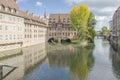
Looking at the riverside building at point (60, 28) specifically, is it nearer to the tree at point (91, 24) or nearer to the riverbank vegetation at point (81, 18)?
the tree at point (91, 24)

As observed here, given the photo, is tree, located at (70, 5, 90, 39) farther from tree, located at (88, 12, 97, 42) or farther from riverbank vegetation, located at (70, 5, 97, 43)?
tree, located at (88, 12, 97, 42)

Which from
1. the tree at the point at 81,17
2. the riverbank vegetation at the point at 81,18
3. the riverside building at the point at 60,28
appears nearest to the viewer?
the tree at the point at 81,17

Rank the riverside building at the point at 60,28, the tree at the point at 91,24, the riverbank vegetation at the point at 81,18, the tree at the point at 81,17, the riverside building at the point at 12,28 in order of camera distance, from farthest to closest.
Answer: the riverside building at the point at 60,28 → the tree at the point at 91,24 → the riverbank vegetation at the point at 81,18 → the tree at the point at 81,17 → the riverside building at the point at 12,28

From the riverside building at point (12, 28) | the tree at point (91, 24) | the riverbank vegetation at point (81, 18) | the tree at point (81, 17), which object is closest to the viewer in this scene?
the riverside building at point (12, 28)

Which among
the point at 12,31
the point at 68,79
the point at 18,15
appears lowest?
the point at 68,79

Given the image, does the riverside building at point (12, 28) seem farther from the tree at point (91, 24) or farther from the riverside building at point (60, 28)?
the riverside building at point (60, 28)

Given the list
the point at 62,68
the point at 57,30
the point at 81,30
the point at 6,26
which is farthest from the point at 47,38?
the point at 62,68

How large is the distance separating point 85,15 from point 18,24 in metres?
28.3

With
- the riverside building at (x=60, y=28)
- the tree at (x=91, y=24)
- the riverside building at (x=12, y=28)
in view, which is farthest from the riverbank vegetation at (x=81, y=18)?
the riverside building at (x=12, y=28)

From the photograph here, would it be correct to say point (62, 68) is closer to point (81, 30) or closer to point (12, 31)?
point (12, 31)

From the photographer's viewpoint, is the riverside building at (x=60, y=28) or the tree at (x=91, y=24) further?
the riverside building at (x=60, y=28)

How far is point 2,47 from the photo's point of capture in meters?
37.8

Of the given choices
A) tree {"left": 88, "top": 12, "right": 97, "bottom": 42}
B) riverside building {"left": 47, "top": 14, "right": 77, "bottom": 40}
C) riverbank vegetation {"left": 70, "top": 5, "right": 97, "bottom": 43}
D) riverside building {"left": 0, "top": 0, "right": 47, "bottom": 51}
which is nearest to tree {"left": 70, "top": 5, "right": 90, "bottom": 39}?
riverbank vegetation {"left": 70, "top": 5, "right": 97, "bottom": 43}

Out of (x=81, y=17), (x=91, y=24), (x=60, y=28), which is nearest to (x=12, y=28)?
(x=81, y=17)
